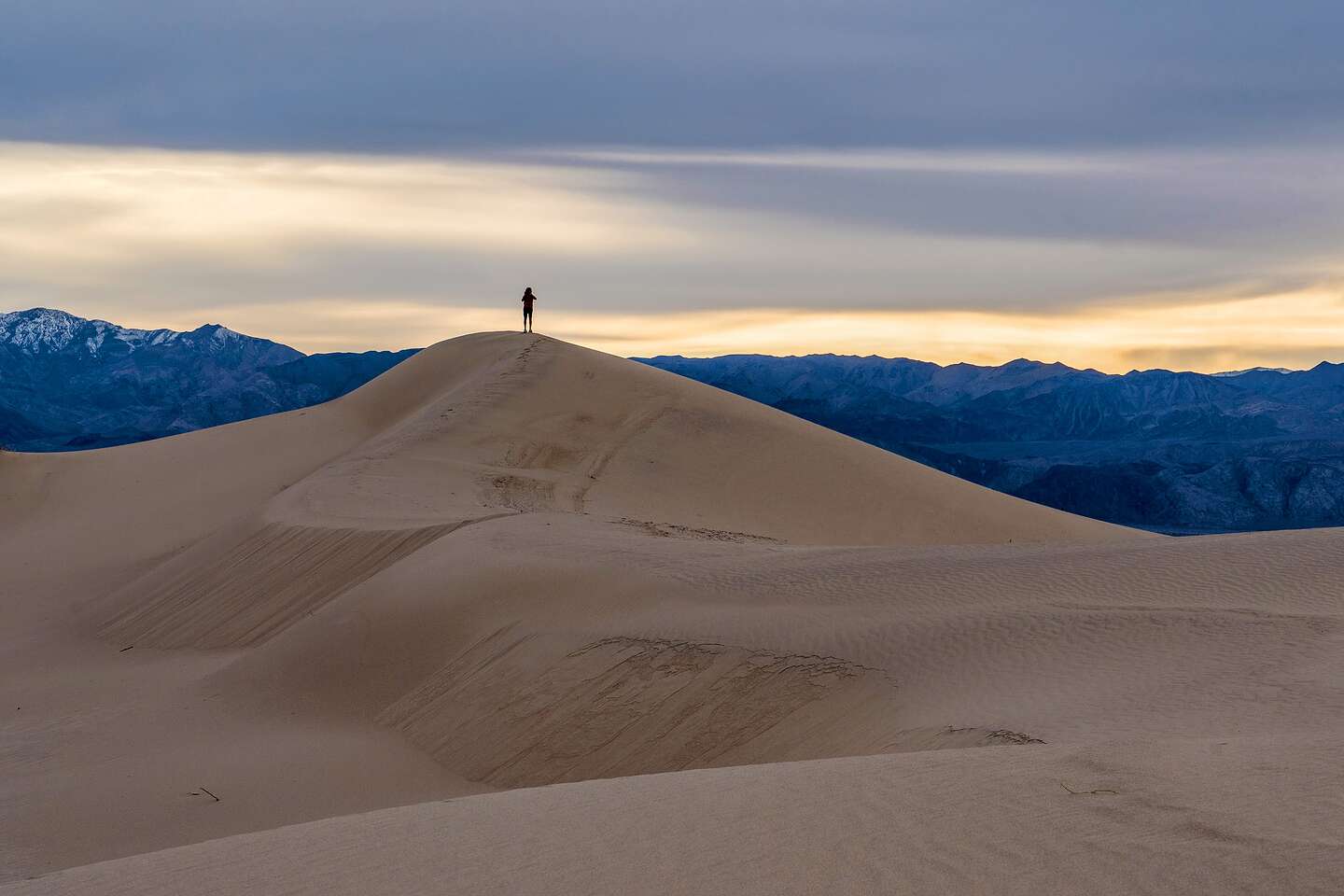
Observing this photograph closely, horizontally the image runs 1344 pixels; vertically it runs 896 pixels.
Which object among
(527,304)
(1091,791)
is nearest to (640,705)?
(1091,791)

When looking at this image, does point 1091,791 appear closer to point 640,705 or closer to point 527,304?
point 640,705

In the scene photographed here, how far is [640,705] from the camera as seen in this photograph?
983 centimetres

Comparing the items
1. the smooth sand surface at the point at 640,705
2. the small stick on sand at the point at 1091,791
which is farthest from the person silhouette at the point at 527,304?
the small stick on sand at the point at 1091,791

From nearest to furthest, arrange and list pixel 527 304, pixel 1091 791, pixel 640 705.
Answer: pixel 1091 791, pixel 640 705, pixel 527 304

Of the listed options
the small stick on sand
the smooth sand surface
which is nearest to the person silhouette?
the smooth sand surface

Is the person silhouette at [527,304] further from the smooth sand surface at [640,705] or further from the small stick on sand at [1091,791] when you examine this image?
the small stick on sand at [1091,791]

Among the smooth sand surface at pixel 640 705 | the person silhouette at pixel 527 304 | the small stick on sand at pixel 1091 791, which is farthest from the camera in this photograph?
the person silhouette at pixel 527 304

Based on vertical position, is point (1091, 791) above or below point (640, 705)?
above

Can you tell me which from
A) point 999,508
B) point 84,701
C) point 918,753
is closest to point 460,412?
point 999,508

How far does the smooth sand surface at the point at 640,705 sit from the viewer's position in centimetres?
489

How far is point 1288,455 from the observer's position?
16675cm

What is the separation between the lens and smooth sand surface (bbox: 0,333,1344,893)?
4.89m

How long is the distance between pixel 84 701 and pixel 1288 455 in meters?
180

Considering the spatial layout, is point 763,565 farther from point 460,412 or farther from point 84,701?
point 460,412
